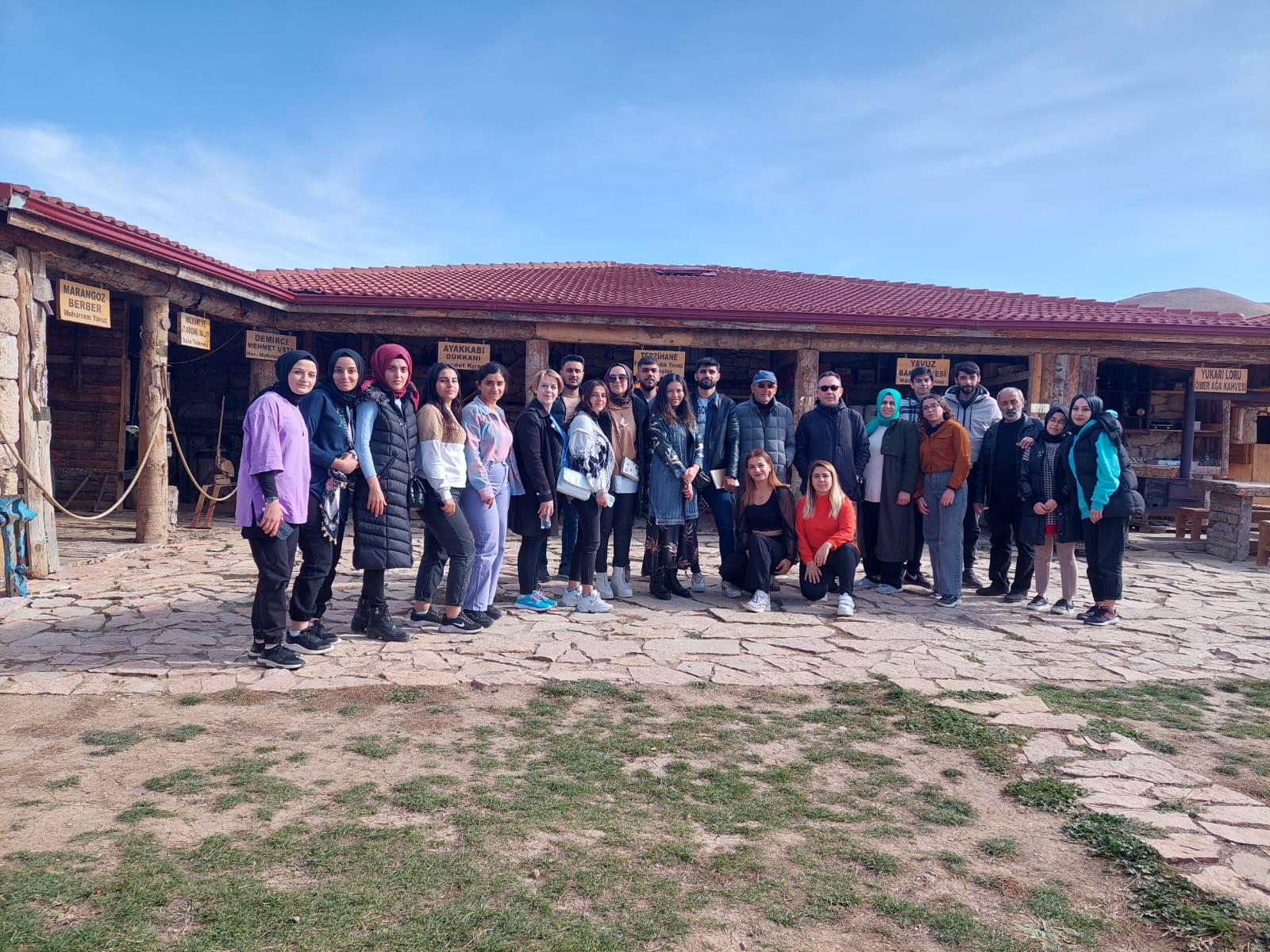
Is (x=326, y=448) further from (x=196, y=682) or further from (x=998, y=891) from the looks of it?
(x=998, y=891)

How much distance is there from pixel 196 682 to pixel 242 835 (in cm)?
181

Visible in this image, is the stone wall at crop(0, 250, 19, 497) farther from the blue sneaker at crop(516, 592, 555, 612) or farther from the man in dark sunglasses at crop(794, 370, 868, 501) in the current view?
the man in dark sunglasses at crop(794, 370, 868, 501)

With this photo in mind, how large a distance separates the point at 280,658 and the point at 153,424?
5102 mm

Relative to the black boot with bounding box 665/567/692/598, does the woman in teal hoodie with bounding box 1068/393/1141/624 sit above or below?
above

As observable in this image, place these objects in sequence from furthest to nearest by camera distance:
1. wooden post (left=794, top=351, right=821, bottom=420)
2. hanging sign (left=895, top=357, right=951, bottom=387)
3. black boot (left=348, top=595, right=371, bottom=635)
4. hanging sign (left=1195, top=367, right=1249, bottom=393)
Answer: hanging sign (left=1195, top=367, right=1249, bottom=393)
hanging sign (left=895, top=357, right=951, bottom=387)
wooden post (left=794, top=351, right=821, bottom=420)
black boot (left=348, top=595, right=371, bottom=635)

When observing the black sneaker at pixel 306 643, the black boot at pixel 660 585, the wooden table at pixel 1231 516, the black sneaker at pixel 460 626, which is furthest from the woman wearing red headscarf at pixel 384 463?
the wooden table at pixel 1231 516

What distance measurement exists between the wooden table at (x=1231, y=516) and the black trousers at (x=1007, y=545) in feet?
12.6

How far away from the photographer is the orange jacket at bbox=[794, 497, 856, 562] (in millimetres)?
5766

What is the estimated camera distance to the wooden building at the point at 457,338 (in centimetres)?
667

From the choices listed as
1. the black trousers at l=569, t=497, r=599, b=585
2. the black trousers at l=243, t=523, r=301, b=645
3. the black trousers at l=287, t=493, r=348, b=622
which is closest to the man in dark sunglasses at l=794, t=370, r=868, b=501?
the black trousers at l=569, t=497, r=599, b=585

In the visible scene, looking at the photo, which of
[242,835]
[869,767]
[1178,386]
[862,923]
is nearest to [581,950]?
[862,923]

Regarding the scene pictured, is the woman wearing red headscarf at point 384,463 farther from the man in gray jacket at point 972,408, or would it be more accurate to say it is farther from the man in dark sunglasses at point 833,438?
the man in gray jacket at point 972,408

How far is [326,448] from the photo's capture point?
4.30 metres

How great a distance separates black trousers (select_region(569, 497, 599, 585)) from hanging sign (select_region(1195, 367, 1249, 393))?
977cm
